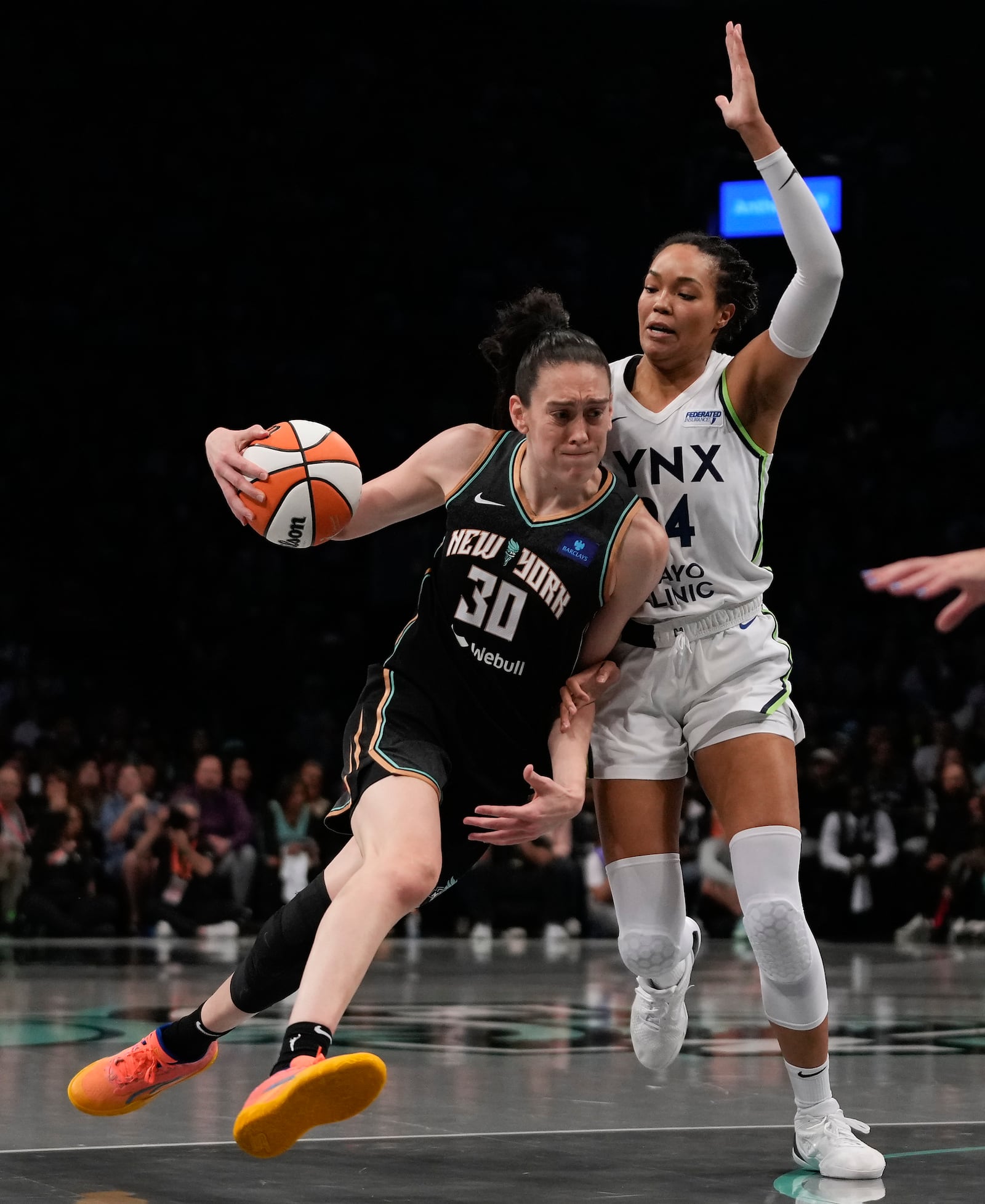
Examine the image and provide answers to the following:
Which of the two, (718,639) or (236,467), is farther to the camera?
(718,639)

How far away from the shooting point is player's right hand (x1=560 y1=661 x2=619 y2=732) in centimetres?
395

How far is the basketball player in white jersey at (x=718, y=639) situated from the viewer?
13.2 feet

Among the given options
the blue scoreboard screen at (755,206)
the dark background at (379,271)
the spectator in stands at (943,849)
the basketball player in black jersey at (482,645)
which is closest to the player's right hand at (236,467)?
the basketball player in black jersey at (482,645)

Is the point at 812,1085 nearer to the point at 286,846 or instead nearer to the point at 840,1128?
the point at 840,1128

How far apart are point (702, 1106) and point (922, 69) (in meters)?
14.7

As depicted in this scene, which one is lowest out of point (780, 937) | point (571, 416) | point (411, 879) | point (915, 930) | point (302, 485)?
point (915, 930)

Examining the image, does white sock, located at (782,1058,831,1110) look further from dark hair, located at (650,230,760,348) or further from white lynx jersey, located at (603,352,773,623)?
dark hair, located at (650,230,760,348)

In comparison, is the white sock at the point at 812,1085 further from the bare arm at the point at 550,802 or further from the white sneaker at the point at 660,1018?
the bare arm at the point at 550,802

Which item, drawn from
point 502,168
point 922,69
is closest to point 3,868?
point 502,168

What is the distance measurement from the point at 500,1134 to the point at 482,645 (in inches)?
53.5

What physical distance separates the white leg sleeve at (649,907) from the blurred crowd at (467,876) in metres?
7.42

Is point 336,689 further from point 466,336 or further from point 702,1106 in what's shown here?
point 702,1106

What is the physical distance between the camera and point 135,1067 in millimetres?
4133

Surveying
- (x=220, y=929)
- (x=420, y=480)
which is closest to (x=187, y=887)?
(x=220, y=929)
